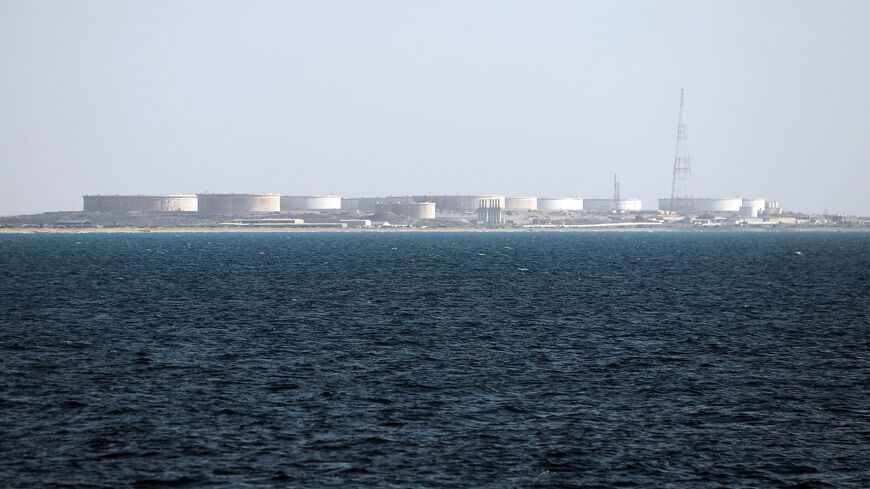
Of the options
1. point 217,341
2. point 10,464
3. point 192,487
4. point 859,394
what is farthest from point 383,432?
point 217,341

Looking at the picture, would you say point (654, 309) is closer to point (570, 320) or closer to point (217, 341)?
point (570, 320)

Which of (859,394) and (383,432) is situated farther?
(859,394)

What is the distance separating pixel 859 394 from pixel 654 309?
118 feet

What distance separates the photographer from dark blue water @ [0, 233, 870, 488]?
107ft

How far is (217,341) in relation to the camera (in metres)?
59.8

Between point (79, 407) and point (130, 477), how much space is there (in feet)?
34.4

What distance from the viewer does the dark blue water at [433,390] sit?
1284 inches

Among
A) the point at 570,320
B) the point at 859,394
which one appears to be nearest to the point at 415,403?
the point at 859,394

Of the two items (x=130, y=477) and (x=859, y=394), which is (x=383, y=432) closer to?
(x=130, y=477)

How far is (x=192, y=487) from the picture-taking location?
30141mm

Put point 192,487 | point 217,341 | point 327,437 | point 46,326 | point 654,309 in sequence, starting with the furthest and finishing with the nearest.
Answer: point 654,309, point 46,326, point 217,341, point 327,437, point 192,487

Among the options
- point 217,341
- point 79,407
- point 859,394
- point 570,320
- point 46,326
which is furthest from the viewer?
point 570,320

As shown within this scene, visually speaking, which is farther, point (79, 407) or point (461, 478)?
point (79, 407)

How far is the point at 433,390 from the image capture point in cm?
4462
